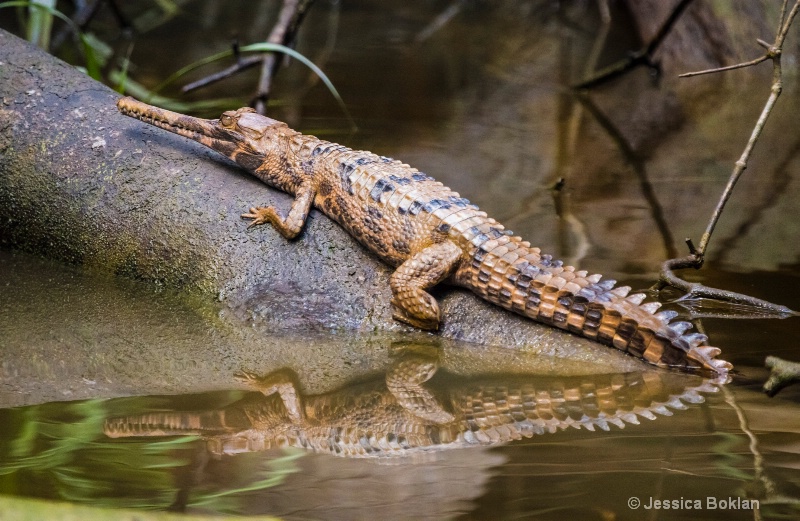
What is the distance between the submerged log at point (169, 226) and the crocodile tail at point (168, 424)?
857 mm

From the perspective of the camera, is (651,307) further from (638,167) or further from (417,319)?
(638,167)

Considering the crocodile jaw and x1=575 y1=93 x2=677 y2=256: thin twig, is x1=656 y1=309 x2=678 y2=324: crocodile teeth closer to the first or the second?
x1=575 y1=93 x2=677 y2=256: thin twig

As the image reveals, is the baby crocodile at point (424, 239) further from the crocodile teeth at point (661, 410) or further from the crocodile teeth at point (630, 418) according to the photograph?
the crocodile teeth at point (630, 418)

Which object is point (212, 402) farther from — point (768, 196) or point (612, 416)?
point (768, 196)

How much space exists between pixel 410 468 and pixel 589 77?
22.7 ft

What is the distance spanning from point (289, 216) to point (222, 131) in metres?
0.70

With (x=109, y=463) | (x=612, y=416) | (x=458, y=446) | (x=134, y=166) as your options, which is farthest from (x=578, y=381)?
(x=134, y=166)

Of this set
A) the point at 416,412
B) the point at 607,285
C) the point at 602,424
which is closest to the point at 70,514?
the point at 416,412

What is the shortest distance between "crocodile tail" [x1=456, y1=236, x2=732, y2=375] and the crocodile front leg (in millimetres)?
852

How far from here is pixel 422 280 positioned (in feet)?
12.6

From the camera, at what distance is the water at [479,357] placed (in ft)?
8.52

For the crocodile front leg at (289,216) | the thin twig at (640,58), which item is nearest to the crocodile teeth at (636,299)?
the crocodile front leg at (289,216)

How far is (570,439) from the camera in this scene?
2.95 meters

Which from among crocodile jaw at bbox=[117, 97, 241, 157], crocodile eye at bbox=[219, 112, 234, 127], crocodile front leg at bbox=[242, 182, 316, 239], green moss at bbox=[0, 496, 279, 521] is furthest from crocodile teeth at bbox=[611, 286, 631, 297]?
crocodile eye at bbox=[219, 112, 234, 127]
